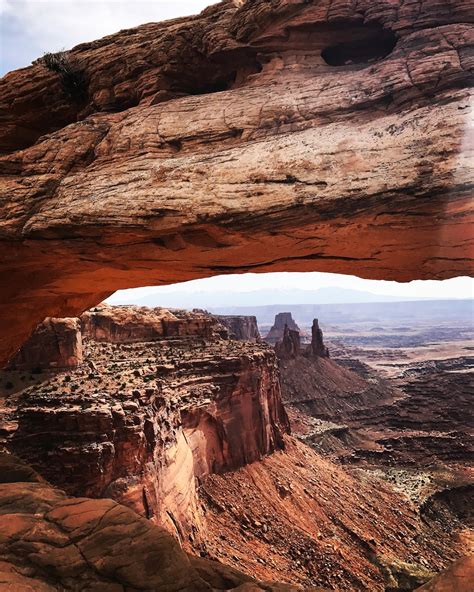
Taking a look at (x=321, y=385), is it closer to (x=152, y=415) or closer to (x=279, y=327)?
(x=152, y=415)

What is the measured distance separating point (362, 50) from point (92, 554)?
42.6ft

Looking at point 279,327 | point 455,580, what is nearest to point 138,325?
point 455,580

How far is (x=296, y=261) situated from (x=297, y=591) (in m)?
8.08

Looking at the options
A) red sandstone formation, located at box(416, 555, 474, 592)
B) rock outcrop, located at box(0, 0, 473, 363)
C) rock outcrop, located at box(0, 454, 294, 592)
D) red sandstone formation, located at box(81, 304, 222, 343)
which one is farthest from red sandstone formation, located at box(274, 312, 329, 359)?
red sandstone formation, located at box(416, 555, 474, 592)

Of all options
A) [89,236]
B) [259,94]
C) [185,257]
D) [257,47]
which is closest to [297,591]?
[185,257]

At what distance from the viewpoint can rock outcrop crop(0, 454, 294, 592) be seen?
7.41 meters

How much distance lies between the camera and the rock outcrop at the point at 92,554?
7414 millimetres

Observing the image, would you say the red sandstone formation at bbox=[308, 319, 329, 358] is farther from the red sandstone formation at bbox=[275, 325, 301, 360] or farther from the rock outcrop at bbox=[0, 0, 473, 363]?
the rock outcrop at bbox=[0, 0, 473, 363]

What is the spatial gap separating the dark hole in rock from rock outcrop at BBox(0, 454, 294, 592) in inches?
469

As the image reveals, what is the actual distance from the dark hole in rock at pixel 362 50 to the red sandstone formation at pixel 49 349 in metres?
23.9

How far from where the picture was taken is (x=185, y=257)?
1237 cm

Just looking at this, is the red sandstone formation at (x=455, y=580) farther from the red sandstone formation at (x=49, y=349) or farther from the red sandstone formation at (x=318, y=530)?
the red sandstone formation at (x=49, y=349)

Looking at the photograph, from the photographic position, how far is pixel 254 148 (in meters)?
10.4

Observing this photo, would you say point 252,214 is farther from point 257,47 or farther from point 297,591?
point 297,591
